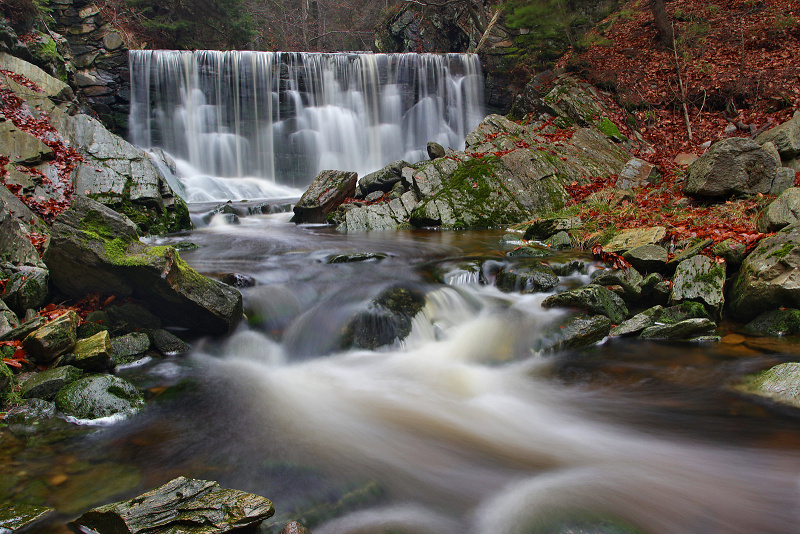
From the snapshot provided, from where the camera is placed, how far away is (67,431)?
11.4 feet

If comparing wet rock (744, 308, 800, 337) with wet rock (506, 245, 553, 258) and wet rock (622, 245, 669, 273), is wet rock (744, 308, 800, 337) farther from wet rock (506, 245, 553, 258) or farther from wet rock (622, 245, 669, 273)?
wet rock (506, 245, 553, 258)

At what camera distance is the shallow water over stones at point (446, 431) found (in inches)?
110

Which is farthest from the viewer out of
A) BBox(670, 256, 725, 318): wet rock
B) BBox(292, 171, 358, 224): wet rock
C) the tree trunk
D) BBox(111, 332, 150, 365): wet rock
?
the tree trunk

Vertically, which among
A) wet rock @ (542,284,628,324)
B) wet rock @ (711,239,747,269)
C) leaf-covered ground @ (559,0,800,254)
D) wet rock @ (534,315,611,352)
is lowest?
wet rock @ (534,315,611,352)

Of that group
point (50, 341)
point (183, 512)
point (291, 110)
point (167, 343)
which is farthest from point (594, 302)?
point (291, 110)

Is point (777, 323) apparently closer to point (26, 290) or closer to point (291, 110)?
point (26, 290)

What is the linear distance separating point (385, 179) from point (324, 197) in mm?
1730

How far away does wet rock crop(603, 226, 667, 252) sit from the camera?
6.34m

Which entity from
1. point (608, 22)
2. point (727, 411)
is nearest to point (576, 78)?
point (608, 22)

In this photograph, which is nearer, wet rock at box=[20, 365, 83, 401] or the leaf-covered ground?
wet rock at box=[20, 365, 83, 401]

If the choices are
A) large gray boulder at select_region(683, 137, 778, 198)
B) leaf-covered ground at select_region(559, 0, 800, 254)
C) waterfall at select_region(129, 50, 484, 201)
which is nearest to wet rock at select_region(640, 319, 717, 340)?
large gray boulder at select_region(683, 137, 778, 198)

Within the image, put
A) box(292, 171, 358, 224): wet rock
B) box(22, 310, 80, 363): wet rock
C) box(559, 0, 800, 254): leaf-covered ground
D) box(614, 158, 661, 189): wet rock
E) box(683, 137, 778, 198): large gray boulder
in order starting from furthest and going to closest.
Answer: box(292, 171, 358, 224): wet rock
box(559, 0, 800, 254): leaf-covered ground
box(614, 158, 661, 189): wet rock
box(683, 137, 778, 198): large gray boulder
box(22, 310, 80, 363): wet rock

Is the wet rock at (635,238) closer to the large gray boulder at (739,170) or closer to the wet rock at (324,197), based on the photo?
the large gray boulder at (739,170)

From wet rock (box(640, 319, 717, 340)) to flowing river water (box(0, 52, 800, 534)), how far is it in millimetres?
150
